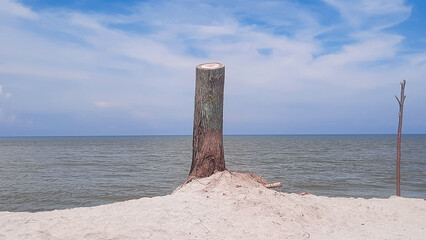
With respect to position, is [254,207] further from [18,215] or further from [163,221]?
[18,215]

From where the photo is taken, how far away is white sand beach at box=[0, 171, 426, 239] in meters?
4.79

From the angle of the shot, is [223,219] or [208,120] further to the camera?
[208,120]

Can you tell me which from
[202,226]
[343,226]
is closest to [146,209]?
[202,226]

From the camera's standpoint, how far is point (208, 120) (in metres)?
6.93

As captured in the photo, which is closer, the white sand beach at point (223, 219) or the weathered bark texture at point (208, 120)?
the white sand beach at point (223, 219)

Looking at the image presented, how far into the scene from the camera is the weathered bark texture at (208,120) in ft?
22.7

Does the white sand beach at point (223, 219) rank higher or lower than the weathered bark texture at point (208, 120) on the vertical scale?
lower

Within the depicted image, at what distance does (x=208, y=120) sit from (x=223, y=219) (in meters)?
2.34

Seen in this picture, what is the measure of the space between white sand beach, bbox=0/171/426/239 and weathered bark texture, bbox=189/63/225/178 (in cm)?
38

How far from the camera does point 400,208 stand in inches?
269

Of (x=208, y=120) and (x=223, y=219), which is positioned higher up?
(x=208, y=120)

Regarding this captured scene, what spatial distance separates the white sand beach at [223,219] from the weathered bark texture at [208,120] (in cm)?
38

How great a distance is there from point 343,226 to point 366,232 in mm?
362

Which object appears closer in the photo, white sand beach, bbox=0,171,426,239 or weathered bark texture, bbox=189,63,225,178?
white sand beach, bbox=0,171,426,239
